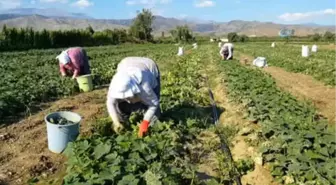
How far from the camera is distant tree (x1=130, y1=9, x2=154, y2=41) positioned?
67.2m

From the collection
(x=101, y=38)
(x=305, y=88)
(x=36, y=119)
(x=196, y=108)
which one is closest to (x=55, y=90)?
(x=36, y=119)

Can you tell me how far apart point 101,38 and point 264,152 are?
49.1 meters

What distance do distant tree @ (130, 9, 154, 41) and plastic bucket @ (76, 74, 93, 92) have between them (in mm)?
56089

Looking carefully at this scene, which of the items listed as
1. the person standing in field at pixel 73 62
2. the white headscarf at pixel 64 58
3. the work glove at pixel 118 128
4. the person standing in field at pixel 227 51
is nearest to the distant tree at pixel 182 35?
the person standing in field at pixel 227 51

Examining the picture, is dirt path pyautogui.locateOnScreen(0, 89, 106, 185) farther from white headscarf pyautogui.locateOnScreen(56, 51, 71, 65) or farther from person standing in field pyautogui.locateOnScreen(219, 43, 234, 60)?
person standing in field pyautogui.locateOnScreen(219, 43, 234, 60)

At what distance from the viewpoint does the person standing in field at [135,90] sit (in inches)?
219

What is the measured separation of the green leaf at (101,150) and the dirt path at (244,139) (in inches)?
69.5

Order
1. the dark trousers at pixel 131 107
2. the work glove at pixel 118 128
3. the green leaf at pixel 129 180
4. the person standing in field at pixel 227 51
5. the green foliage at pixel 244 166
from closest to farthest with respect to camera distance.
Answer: the green leaf at pixel 129 180 < the green foliage at pixel 244 166 < the work glove at pixel 118 128 < the dark trousers at pixel 131 107 < the person standing in field at pixel 227 51

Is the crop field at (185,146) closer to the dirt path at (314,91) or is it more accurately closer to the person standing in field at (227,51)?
the dirt path at (314,91)

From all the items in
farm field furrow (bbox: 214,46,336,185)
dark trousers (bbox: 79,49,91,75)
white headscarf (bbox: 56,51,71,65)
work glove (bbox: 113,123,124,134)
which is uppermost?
white headscarf (bbox: 56,51,71,65)

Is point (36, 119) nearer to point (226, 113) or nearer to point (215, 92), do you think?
point (226, 113)

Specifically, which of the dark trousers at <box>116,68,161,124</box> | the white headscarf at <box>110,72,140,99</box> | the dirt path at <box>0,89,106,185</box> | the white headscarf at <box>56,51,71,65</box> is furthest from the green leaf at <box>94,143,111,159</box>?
the white headscarf at <box>56,51,71,65</box>

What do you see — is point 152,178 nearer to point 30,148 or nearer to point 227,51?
point 30,148

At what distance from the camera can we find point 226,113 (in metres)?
8.56
